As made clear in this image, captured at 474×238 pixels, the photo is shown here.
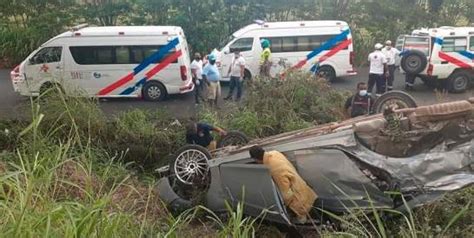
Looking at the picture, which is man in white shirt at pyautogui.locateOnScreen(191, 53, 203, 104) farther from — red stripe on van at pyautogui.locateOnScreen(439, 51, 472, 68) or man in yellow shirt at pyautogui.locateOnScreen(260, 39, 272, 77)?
red stripe on van at pyautogui.locateOnScreen(439, 51, 472, 68)

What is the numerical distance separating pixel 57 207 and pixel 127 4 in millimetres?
15249

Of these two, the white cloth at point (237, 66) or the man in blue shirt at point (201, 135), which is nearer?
the man in blue shirt at point (201, 135)

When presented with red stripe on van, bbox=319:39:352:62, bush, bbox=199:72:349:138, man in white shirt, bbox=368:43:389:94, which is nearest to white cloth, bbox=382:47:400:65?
man in white shirt, bbox=368:43:389:94

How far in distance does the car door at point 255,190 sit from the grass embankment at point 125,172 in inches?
8.7

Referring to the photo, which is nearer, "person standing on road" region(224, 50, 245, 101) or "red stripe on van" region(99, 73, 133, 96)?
"person standing on road" region(224, 50, 245, 101)

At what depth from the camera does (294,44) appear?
14.0 metres

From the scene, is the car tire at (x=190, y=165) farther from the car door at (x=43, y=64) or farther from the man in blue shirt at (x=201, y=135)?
the car door at (x=43, y=64)

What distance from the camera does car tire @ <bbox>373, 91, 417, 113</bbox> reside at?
8.34 metres

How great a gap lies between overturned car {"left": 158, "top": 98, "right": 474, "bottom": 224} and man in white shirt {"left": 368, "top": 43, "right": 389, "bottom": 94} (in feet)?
19.1

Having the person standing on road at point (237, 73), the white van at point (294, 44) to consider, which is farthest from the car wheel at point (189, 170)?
the white van at point (294, 44)

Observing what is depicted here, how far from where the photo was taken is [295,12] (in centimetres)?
1844

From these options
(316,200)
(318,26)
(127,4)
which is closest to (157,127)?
(316,200)

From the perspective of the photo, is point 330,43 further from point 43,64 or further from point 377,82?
point 43,64

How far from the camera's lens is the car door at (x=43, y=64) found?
1245 cm
